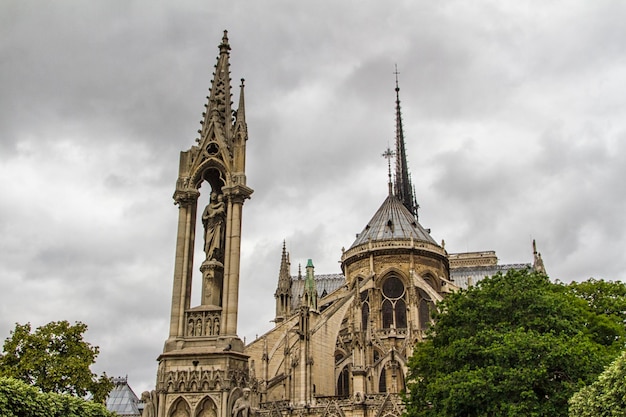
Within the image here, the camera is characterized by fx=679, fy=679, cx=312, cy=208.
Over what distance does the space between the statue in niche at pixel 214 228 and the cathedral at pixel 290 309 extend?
0.07 feet

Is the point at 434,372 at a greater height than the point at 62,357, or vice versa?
the point at 62,357

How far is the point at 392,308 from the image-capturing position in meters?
51.6

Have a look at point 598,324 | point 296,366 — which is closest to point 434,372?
point 598,324

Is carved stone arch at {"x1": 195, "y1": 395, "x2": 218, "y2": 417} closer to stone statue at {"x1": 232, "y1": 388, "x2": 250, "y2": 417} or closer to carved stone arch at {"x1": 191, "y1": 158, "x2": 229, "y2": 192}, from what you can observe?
stone statue at {"x1": 232, "y1": 388, "x2": 250, "y2": 417}

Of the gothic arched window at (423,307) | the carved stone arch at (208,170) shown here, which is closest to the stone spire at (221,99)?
the carved stone arch at (208,170)

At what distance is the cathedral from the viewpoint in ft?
36.7

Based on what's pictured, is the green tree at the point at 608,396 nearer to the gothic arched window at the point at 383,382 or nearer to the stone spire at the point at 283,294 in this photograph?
the gothic arched window at the point at 383,382

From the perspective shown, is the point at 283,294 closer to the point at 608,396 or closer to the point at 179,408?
the point at 608,396

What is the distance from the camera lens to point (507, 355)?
64.8 ft

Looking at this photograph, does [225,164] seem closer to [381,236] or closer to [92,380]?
[92,380]

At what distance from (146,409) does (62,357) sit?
60.9 feet

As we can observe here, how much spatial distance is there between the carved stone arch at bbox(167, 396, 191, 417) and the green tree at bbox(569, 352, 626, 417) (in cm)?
898

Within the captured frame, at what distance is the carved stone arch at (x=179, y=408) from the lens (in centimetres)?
1097

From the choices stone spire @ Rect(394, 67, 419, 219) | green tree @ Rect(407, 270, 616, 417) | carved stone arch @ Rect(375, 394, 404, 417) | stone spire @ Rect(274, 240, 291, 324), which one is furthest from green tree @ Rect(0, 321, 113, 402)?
stone spire @ Rect(394, 67, 419, 219)
